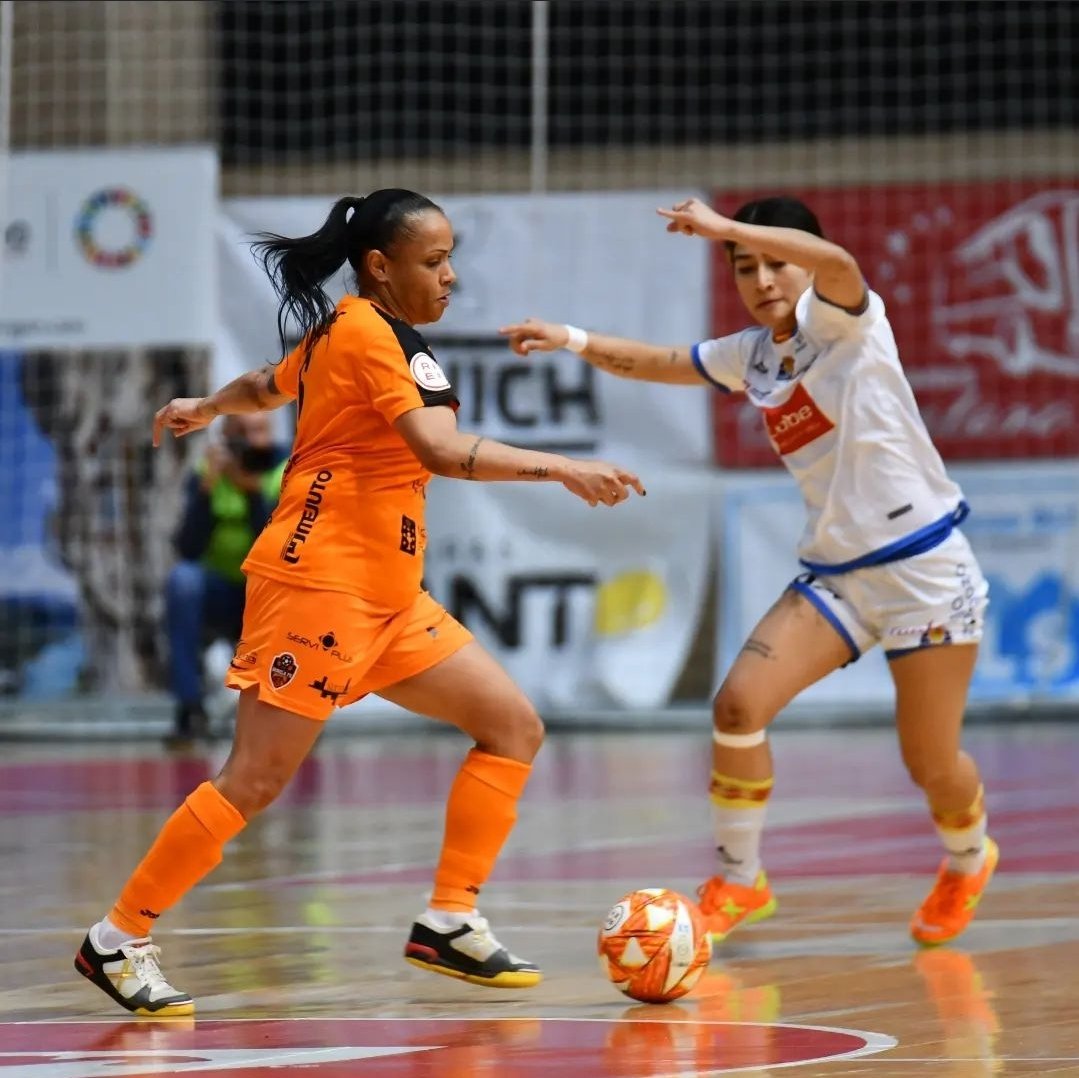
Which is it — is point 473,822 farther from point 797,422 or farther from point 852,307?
point 852,307

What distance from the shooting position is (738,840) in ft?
21.7

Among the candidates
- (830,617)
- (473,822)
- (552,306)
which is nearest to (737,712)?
(830,617)

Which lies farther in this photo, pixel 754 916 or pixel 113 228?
pixel 113 228

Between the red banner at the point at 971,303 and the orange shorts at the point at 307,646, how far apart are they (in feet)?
28.6

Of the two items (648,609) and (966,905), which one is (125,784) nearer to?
(648,609)

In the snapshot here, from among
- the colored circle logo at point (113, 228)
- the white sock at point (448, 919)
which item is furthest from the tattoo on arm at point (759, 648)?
the colored circle logo at point (113, 228)

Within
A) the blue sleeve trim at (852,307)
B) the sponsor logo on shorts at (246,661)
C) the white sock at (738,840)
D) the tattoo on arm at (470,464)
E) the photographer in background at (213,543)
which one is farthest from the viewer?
the photographer in background at (213,543)

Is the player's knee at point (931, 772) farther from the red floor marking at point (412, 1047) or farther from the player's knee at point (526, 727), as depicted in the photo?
the red floor marking at point (412, 1047)

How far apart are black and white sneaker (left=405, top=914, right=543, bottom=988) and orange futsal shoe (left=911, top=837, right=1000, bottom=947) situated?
127 centimetres

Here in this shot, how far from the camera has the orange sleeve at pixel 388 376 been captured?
5398 mm

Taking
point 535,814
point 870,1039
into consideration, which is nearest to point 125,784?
point 535,814

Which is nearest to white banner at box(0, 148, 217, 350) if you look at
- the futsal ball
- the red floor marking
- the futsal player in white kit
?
the futsal player in white kit

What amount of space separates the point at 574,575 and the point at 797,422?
7.69 metres

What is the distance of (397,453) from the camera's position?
5.64m
